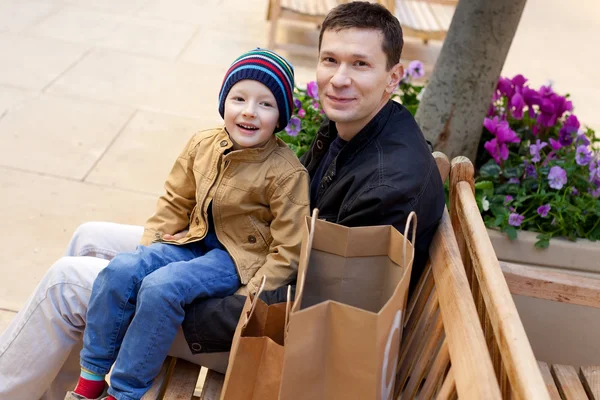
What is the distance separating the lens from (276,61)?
7.47ft

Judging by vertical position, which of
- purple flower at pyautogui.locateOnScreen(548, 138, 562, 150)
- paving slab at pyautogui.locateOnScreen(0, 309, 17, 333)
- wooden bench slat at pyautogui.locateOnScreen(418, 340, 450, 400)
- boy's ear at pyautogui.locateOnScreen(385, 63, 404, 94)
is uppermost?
boy's ear at pyautogui.locateOnScreen(385, 63, 404, 94)

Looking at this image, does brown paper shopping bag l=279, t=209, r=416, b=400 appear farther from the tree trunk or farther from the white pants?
the tree trunk

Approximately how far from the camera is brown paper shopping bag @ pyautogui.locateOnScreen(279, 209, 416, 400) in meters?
1.44

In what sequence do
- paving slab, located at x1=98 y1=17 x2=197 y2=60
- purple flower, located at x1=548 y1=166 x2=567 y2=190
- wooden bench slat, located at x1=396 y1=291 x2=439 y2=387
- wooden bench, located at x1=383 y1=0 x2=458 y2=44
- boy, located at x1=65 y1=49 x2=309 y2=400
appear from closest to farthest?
wooden bench slat, located at x1=396 y1=291 x2=439 y2=387 → boy, located at x1=65 y1=49 x2=309 y2=400 → purple flower, located at x1=548 y1=166 x2=567 y2=190 → paving slab, located at x1=98 y1=17 x2=197 y2=60 → wooden bench, located at x1=383 y1=0 x2=458 y2=44

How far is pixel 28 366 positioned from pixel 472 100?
2.20 metres

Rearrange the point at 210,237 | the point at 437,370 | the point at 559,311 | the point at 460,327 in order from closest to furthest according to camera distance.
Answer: the point at 460,327 < the point at 437,370 < the point at 210,237 < the point at 559,311

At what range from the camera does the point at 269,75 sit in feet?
7.34

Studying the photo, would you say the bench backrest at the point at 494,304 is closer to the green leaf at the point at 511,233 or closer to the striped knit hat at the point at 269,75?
the striped knit hat at the point at 269,75

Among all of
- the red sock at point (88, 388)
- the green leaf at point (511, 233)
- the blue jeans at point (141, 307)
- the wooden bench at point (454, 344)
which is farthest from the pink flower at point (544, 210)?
the red sock at point (88, 388)

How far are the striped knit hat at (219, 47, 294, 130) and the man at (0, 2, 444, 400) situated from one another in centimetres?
13

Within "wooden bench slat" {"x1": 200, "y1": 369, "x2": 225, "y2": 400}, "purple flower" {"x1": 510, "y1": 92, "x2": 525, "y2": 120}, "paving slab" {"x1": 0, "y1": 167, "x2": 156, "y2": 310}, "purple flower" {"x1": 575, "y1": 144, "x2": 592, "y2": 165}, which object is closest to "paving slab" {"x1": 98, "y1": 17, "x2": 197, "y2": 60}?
"paving slab" {"x1": 0, "y1": 167, "x2": 156, "y2": 310}

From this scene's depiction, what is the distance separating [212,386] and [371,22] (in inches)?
43.4

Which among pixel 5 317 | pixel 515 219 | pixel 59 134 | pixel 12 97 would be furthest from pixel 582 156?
pixel 12 97

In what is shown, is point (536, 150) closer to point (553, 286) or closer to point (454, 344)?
point (553, 286)
